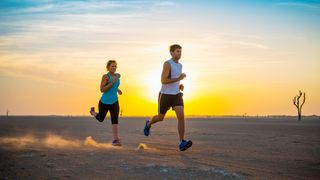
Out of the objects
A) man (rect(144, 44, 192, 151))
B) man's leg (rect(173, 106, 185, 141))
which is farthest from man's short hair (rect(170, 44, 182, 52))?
man's leg (rect(173, 106, 185, 141))

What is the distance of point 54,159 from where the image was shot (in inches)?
289

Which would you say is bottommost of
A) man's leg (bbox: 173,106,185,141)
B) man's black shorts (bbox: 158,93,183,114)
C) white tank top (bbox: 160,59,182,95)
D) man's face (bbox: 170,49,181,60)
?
man's leg (bbox: 173,106,185,141)

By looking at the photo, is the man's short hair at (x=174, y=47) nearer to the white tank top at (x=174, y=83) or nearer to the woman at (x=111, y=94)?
the white tank top at (x=174, y=83)

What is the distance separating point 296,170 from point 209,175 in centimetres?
196

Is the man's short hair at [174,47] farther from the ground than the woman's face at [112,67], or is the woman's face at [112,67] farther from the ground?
the man's short hair at [174,47]

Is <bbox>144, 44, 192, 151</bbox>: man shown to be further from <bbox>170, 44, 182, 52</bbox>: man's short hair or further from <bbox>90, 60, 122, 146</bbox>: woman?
<bbox>90, 60, 122, 146</bbox>: woman

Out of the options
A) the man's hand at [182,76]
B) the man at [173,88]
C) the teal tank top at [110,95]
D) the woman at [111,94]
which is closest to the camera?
the man's hand at [182,76]

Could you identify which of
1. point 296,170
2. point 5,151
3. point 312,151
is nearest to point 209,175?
point 296,170

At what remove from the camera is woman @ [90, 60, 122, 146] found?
33.2ft

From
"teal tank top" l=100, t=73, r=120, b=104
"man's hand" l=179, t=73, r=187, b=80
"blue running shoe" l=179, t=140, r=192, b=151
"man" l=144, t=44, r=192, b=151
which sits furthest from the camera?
"teal tank top" l=100, t=73, r=120, b=104

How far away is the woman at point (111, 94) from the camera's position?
33.2ft

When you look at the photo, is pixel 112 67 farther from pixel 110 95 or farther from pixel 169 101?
pixel 169 101

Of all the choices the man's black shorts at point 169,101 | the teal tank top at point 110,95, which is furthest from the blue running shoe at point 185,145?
the teal tank top at point 110,95

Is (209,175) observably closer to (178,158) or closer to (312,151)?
(178,158)
